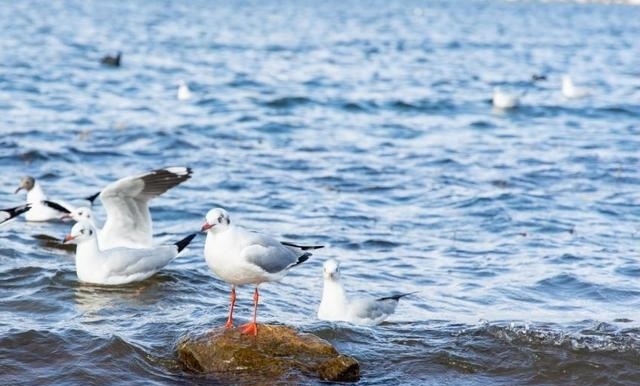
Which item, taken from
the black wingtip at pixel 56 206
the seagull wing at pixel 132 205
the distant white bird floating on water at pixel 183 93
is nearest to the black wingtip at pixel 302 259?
the seagull wing at pixel 132 205

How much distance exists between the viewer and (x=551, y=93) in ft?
85.1

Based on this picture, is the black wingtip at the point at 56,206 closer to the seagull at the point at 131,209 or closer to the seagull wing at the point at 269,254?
the seagull at the point at 131,209

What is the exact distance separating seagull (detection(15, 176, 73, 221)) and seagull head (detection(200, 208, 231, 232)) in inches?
164

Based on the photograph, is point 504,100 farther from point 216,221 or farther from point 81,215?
point 216,221

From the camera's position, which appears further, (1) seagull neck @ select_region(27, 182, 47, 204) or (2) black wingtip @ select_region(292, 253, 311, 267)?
(1) seagull neck @ select_region(27, 182, 47, 204)

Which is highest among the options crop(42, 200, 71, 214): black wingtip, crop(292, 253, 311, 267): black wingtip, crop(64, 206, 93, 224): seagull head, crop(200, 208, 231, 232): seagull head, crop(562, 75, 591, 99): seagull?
crop(562, 75, 591, 99): seagull

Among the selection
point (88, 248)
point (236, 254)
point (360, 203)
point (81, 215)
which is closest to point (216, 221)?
point (236, 254)

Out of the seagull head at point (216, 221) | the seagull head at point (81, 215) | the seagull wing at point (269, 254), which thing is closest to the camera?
the seagull head at point (216, 221)

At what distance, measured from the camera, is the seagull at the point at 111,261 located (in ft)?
29.5

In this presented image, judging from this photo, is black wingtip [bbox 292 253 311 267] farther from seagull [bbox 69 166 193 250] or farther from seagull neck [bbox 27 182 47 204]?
seagull neck [bbox 27 182 47 204]

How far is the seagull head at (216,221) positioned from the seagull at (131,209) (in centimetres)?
236

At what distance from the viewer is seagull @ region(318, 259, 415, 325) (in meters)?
8.02

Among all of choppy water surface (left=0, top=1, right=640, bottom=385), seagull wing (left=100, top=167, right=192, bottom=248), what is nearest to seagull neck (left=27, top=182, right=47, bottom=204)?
choppy water surface (left=0, top=1, right=640, bottom=385)

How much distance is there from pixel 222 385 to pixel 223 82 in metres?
19.6
